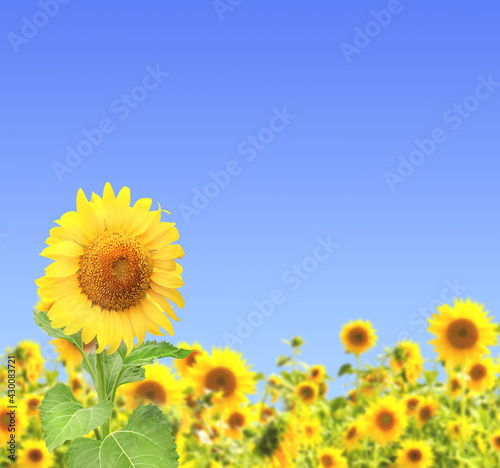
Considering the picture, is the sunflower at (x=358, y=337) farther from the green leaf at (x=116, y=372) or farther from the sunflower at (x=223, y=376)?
the green leaf at (x=116, y=372)

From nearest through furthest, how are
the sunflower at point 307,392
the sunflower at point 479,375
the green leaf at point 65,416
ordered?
the green leaf at point 65,416 → the sunflower at point 307,392 → the sunflower at point 479,375

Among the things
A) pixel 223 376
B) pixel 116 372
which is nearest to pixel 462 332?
pixel 223 376

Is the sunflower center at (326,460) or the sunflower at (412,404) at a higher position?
the sunflower at (412,404)

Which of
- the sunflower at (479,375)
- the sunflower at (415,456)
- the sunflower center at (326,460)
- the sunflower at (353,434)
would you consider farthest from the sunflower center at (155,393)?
the sunflower at (479,375)

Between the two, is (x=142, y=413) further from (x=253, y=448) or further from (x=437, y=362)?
(x=437, y=362)

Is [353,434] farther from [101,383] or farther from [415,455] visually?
[101,383]

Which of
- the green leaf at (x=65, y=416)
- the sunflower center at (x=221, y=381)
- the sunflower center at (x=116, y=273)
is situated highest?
the sunflower center at (x=221, y=381)

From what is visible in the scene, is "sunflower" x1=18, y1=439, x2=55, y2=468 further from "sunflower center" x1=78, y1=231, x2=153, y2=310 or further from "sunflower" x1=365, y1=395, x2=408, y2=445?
"sunflower center" x1=78, y1=231, x2=153, y2=310
